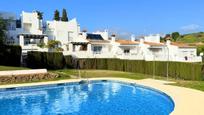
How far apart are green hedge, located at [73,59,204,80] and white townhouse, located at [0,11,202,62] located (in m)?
2.92

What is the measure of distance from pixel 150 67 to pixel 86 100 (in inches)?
674

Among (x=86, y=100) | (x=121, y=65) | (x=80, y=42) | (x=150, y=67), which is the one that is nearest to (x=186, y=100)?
(x=86, y=100)

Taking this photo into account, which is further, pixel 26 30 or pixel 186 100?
pixel 26 30

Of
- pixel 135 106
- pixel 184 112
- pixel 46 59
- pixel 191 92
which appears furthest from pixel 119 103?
pixel 46 59

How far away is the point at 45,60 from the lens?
41.1 m

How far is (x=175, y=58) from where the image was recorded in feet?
163

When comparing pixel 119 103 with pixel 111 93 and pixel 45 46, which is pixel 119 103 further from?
pixel 45 46

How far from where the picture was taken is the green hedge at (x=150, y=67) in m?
31.3

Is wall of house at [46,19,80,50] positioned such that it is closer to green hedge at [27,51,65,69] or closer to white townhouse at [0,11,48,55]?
white townhouse at [0,11,48,55]

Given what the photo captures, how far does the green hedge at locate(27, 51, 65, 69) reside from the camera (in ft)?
134

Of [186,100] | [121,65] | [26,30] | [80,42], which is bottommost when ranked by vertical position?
[186,100]

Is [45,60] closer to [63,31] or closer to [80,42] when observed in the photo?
[80,42]

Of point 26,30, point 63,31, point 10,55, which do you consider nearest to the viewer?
point 10,55

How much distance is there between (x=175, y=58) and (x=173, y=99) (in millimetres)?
31579
